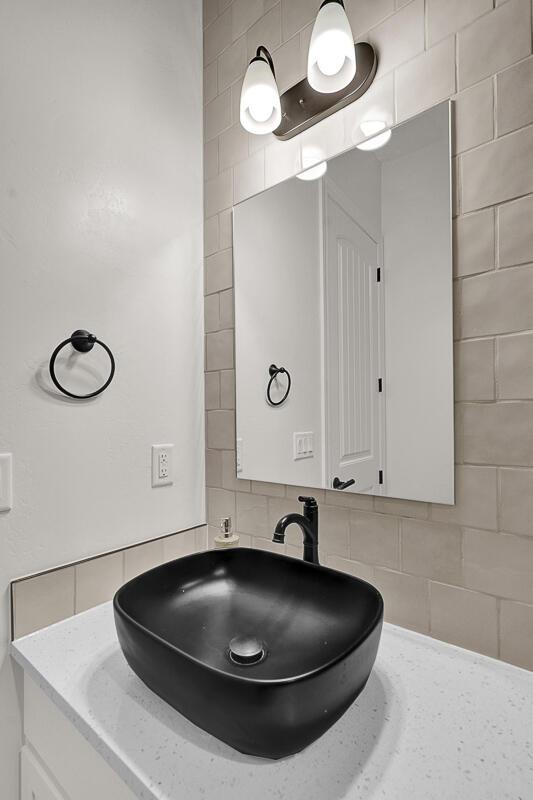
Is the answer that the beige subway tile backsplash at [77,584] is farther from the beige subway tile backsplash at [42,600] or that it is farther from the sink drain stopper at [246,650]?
the sink drain stopper at [246,650]

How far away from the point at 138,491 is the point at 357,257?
858mm

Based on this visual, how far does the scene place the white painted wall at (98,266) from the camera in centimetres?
99

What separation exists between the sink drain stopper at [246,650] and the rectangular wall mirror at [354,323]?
0.40 m

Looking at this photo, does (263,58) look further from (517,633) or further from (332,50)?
(517,633)

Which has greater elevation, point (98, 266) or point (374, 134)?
point (374, 134)

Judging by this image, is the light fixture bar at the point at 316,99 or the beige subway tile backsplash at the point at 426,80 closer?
the beige subway tile backsplash at the point at 426,80

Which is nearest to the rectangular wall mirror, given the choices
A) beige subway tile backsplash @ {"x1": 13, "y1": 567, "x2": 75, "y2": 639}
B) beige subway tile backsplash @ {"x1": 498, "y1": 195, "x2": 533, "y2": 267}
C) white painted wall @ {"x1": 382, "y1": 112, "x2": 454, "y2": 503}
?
white painted wall @ {"x1": 382, "y1": 112, "x2": 454, "y2": 503}

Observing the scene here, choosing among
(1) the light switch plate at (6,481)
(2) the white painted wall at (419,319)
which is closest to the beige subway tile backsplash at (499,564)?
(2) the white painted wall at (419,319)

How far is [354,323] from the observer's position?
1078mm

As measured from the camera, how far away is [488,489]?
0.86 m

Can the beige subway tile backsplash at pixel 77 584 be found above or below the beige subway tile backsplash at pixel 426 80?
below

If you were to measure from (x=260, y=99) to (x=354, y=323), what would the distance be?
2.12ft

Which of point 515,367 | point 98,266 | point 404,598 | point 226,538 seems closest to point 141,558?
point 226,538

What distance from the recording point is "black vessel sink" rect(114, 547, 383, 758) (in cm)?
58
